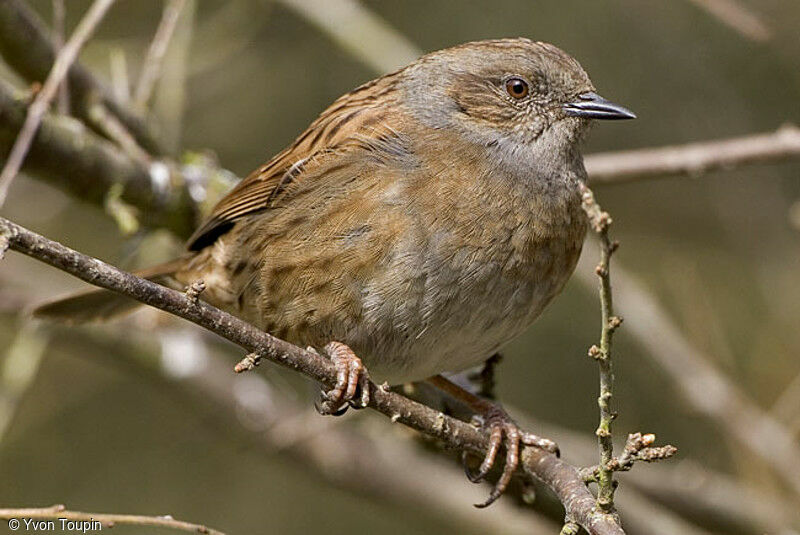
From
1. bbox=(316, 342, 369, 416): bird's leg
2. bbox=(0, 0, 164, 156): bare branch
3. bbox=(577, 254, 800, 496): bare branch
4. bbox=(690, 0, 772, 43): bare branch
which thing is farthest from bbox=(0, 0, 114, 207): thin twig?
bbox=(577, 254, 800, 496): bare branch

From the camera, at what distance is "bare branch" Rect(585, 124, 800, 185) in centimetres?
390

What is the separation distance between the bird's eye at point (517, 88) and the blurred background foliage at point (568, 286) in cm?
194

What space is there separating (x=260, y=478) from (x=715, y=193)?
2.93 metres

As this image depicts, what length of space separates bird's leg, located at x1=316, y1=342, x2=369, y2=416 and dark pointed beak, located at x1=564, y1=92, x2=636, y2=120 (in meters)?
1.10

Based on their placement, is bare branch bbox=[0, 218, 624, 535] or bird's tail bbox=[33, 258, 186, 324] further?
bird's tail bbox=[33, 258, 186, 324]

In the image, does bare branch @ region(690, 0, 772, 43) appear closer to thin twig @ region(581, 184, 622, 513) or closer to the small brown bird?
the small brown bird

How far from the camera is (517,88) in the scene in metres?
3.76

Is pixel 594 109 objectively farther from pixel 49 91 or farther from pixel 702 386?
pixel 49 91

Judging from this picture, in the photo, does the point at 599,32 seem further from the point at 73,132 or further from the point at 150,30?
the point at 73,132

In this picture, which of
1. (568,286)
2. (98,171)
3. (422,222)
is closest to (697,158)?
(422,222)

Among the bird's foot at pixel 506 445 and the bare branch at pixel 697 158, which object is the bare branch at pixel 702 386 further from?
the bird's foot at pixel 506 445

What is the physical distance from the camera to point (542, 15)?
651 centimetres

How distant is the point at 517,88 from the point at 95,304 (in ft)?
5.37

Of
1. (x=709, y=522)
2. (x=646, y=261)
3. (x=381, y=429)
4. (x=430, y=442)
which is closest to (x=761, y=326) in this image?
(x=646, y=261)
